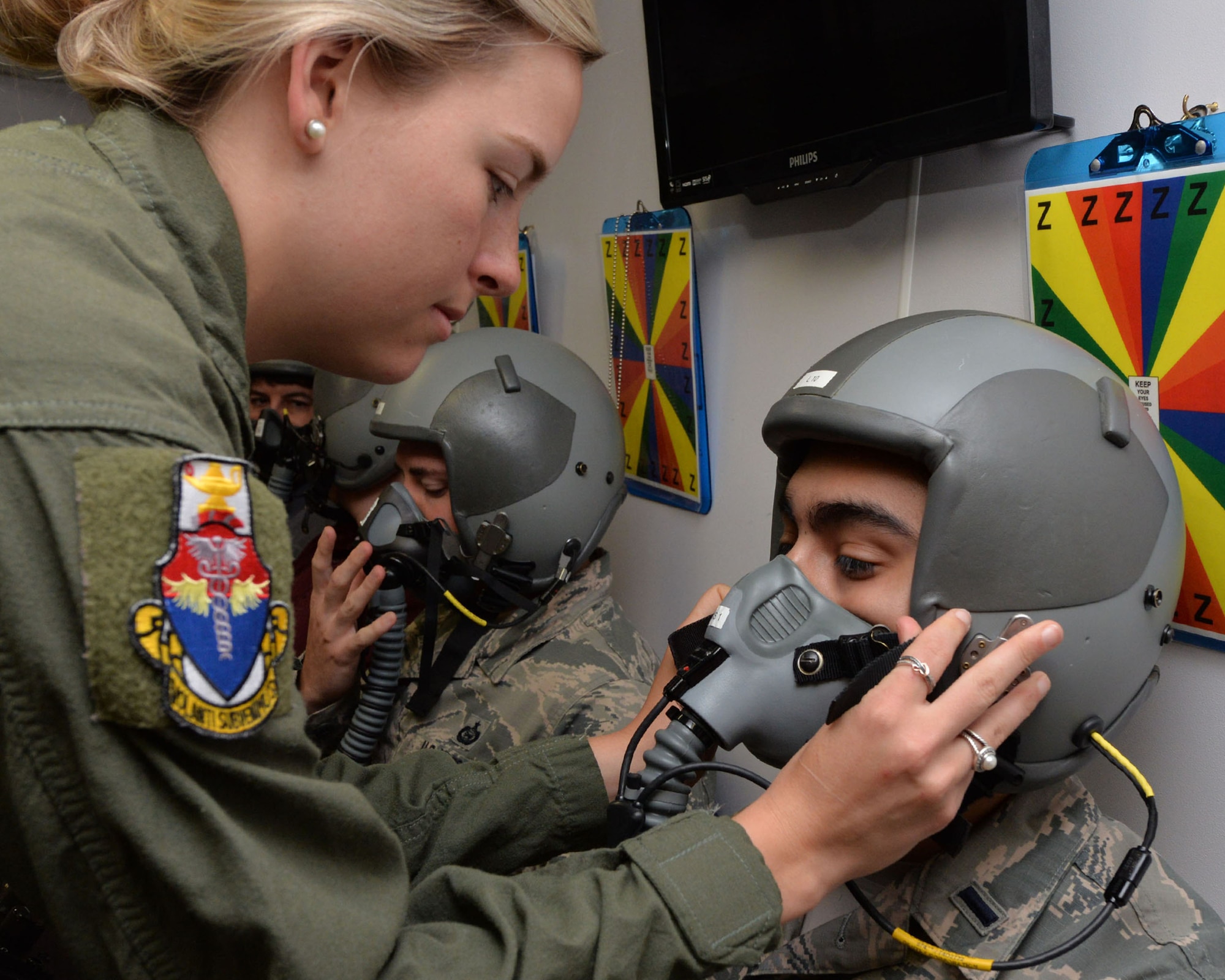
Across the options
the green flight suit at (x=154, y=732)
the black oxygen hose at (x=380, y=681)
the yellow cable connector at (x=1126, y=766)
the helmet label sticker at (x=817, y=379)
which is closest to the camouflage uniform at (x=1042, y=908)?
the yellow cable connector at (x=1126, y=766)

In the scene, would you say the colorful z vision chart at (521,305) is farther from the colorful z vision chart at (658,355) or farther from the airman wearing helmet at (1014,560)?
the airman wearing helmet at (1014,560)

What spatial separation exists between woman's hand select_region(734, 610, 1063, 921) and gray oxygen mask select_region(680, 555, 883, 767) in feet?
0.54

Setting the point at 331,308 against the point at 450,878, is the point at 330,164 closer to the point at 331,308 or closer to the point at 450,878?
the point at 331,308

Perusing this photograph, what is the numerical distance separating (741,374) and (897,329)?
835mm

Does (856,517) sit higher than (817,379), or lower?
lower

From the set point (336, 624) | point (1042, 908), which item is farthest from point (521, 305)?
point (1042, 908)

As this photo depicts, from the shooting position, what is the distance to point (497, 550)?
1762mm

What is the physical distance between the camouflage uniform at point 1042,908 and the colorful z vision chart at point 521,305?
1810mm

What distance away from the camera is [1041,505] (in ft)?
2.90

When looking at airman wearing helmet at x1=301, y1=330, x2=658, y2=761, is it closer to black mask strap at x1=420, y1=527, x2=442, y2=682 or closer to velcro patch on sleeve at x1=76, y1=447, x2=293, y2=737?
black mask strap at x1=420, y1=527, x2=442, y2=682

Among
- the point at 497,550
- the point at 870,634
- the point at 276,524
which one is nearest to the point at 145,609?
the point at 276,524

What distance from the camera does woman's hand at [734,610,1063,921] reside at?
0.78 m

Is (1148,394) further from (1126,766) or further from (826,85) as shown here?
(826,85)

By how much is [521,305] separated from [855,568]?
1857 millimetres
